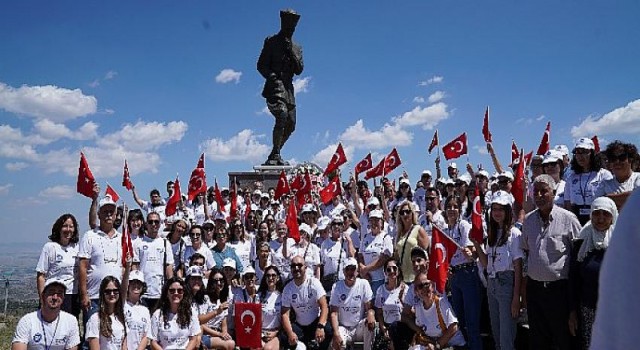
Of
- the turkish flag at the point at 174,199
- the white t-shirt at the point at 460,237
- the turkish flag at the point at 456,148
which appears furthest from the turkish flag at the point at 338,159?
the white t-shirt at the point at 460,237

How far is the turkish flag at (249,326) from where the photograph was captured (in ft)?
26.2

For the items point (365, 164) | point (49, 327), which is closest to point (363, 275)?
point (49, 327)

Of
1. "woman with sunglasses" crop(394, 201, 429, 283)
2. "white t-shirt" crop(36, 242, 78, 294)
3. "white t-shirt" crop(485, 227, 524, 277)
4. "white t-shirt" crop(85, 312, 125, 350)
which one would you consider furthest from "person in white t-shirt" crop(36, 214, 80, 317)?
"white t-shirt" crop(485, 227, 524, 277)

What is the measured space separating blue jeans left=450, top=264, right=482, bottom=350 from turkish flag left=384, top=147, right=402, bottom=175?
6.18 metres

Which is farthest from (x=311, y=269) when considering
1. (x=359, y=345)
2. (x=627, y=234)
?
(x=627, y=234)

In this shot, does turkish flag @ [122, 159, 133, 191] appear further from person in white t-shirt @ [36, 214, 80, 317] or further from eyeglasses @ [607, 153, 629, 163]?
eyeglasses @ [607, 153, 629, 163]

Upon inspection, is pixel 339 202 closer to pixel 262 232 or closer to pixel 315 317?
pixel 262 232

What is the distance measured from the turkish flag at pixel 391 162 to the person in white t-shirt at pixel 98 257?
7.34m

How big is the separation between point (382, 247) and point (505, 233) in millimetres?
2537

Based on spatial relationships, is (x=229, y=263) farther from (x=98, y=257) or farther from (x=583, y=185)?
(x=583, y=185)

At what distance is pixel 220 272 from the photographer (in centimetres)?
865

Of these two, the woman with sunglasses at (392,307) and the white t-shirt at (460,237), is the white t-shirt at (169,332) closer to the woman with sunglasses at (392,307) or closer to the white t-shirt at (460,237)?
the woman with sunglasses at (392,307)

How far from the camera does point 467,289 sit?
723 cm

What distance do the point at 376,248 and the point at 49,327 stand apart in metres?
4.65
